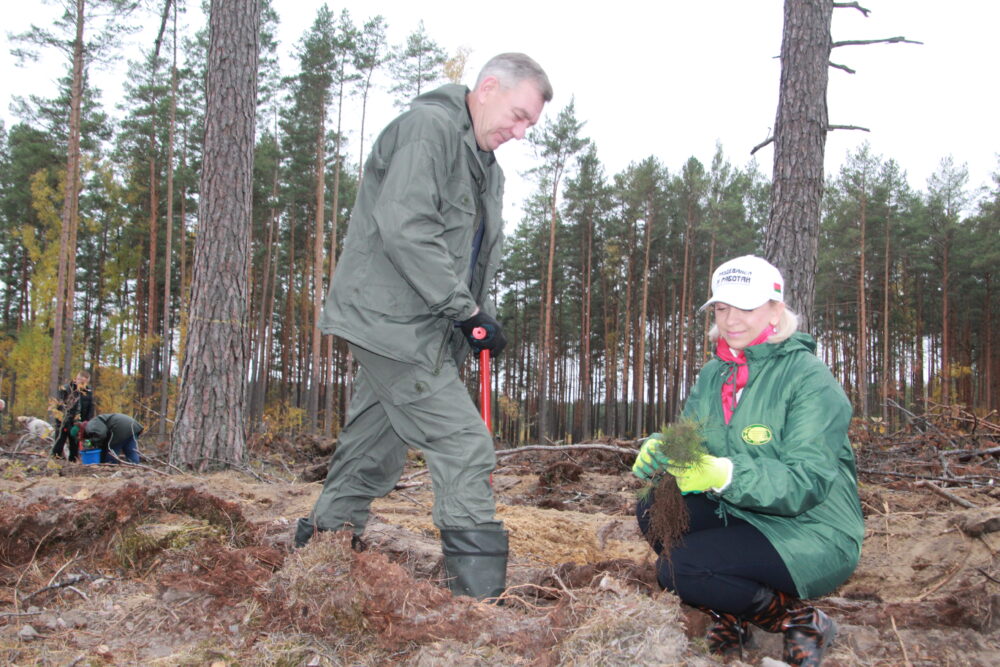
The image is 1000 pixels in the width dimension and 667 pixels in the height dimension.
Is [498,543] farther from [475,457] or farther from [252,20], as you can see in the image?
[252,20]

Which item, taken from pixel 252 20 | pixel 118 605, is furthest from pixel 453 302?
pixel 252 20

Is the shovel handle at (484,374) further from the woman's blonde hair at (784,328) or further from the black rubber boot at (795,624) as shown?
the black rubber boot at (795,624)

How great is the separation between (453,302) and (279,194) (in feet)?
91.2

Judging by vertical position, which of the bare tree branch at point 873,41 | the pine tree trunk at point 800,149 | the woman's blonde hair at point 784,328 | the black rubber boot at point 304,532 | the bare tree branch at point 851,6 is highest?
the bare tree branch at point 851,6

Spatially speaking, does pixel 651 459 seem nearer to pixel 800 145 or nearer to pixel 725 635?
pixel 725 635

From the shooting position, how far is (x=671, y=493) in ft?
7.72

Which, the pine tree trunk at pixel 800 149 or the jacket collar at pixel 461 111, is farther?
the pine tree trunk at pixel 800 149

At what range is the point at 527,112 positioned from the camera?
2828 mm

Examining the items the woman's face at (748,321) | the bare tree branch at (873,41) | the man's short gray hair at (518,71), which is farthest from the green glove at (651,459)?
the bare tree branch at (873,41)

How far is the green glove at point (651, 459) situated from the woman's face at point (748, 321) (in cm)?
48

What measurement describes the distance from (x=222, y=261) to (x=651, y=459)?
5.07 m

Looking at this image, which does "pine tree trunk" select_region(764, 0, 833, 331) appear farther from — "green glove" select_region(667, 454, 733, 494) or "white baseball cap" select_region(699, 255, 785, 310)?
"green glove" select_region(667, 454, 733, 494)

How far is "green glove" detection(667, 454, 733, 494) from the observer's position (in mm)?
2090

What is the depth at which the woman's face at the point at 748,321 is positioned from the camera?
243 cm
